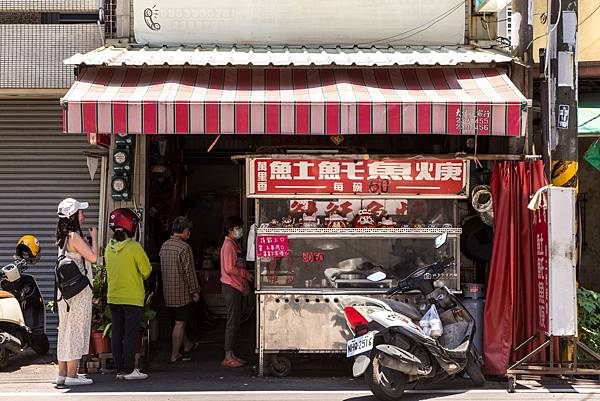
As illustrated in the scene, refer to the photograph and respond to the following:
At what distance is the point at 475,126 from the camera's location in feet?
→ 28.2

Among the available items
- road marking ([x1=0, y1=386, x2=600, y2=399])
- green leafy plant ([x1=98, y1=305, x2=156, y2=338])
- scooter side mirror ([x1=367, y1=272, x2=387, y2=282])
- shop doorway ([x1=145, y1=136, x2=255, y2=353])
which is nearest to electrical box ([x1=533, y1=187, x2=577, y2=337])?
road marking ([x1=0, y1=386, x2=600, y2=399])

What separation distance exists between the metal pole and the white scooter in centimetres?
197

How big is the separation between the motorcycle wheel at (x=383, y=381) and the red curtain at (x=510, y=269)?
160 centimetres


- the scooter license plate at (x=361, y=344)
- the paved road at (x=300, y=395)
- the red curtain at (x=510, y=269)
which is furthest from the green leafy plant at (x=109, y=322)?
the red curtain at (x=510, y=269)

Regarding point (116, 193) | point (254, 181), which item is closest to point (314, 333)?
point (254, 181)

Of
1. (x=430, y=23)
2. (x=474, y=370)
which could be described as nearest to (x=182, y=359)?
(x=474, y=370)

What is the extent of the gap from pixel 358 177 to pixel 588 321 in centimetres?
331

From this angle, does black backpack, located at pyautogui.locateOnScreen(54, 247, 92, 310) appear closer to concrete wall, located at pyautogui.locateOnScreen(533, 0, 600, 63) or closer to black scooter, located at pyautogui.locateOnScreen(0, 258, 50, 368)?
black scooter, located at pyautogui.locateOnScreen(0, 258, 50, 368)

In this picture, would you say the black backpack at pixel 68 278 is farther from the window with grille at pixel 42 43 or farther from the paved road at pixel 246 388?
the window with grille at pixel 42 43

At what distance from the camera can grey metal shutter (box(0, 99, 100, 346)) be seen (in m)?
10.9

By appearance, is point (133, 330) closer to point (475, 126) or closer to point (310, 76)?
point (310, 76)

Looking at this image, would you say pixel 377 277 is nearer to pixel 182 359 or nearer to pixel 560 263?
pixel 560 263

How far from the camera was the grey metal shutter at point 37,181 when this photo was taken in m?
10.9

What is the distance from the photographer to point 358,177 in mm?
9039
